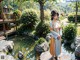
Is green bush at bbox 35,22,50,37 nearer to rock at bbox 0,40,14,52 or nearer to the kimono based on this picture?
rock at bbox 0,40,14,52

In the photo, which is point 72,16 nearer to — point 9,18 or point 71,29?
point 9,18

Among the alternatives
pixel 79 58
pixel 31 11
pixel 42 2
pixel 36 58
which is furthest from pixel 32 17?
pixel 79 58

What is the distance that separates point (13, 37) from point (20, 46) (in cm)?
391

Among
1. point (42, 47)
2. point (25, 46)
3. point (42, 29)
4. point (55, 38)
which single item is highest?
point (55, 38)

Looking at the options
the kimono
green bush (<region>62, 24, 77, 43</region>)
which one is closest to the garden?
green bush (<region>62, 24, 77, 43</region>)

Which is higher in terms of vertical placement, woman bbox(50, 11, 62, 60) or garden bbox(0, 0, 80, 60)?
woman bbox(50, 11, 62, 60)

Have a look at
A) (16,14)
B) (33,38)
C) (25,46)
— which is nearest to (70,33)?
(25,46)

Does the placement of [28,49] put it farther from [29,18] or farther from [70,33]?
[29,18]

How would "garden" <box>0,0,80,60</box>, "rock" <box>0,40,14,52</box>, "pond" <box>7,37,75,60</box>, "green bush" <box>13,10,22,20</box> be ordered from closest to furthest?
"pond" <box>7,37,75,60</box> < "garden" <box>0,0,80,60</box> < "rock" <box>0,40,14,52</box> < "green bush" <box>13,10,22,20</box>

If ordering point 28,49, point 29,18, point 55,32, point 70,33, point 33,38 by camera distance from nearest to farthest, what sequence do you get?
point 55,32
point 70,33
point 28,49
point 33,38
point 29,18

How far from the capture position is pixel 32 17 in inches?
775

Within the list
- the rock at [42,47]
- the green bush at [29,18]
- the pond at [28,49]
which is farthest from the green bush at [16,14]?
the rock at [42,47]

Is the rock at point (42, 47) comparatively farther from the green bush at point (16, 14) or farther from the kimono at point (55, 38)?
the green bush at point (16, 14)

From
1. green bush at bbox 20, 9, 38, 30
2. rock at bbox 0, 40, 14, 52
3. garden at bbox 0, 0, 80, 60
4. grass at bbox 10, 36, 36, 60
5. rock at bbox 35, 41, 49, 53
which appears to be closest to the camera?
garden at bbox 0, 0, 80, 60
